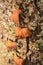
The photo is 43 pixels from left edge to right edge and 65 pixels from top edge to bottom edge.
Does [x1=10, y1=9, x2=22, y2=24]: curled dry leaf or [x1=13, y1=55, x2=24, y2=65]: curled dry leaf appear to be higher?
[x1=10, y1=9, x2=22, y2=24]: curled dry leaf

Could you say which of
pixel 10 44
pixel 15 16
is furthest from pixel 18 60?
pixel 15 16

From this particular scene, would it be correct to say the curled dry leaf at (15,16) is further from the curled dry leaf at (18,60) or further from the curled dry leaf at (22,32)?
the curled dry leaf at (18,60)

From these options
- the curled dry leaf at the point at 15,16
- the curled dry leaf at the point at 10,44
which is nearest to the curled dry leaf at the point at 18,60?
the curled dry leaf at the point at 10,44

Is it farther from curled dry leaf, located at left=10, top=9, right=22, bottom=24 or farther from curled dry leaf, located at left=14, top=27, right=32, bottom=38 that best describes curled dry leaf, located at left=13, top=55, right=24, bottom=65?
curled dry leaf, located at left=10, top=9, right=22, bottom=24

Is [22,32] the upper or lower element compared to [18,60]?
upper

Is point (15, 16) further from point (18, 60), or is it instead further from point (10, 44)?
point (18, 60)

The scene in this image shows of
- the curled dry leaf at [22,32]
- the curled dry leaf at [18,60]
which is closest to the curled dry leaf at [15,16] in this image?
the curled dry leaf at [22,32]

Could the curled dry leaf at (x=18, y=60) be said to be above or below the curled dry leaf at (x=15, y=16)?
below

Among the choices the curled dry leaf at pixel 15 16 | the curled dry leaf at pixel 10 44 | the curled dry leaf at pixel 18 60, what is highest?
the curled dry leaf at pixel 15 16

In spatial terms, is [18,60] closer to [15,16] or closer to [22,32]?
[22,32]

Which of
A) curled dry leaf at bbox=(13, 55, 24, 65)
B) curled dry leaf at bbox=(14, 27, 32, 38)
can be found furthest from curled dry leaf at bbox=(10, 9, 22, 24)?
curled dry leaf at bbox=(13, 55, 24, 65)

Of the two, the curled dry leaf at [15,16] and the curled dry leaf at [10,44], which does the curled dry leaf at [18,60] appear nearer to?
the curled dry leaf at [10,44]

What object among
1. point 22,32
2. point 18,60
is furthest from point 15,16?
point 18,60
